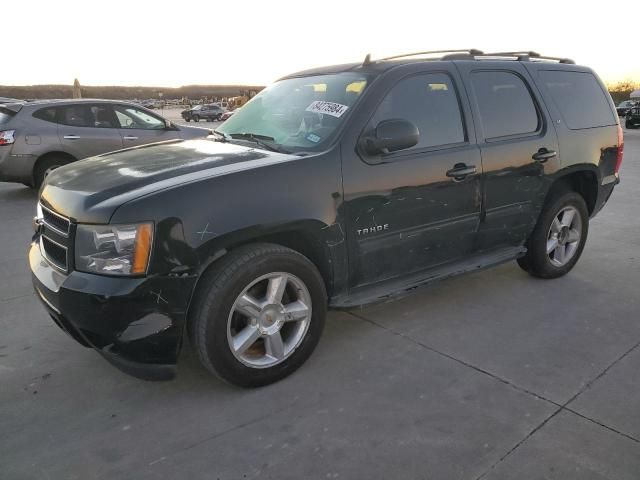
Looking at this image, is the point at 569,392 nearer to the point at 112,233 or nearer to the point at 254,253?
the point at 254,253

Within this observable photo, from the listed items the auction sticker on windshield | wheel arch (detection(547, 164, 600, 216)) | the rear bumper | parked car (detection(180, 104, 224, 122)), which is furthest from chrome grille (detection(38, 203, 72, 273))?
parked car (detection(180, 104, 224, 122))

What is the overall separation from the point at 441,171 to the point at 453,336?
114 centimetres

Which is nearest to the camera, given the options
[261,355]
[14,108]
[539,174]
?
[261,355]

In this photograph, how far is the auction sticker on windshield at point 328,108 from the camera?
3.31 meters

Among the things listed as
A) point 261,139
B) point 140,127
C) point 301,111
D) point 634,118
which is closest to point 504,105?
point 301,111

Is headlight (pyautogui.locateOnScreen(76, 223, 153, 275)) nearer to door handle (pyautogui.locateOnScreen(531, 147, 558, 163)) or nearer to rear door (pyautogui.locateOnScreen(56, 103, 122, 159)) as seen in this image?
door handle (pyautogui.locateOnScreen(531, 147, 558, 163))

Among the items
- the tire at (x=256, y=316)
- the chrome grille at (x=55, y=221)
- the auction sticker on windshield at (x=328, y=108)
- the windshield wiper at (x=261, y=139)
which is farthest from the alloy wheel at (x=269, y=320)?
the auction sticker on windshield at (x=328, y=108)

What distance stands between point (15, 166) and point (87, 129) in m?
1.28

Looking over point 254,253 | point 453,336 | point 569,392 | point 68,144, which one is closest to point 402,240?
point 453,336

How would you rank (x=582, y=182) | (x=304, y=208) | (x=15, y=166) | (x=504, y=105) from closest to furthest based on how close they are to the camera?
(x=304, y=208)
(x=504, y=105)
(x=582, y=182)
(x=15, y=166)

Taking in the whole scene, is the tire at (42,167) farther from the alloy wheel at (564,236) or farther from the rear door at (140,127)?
the alloy wheel at (564,236)

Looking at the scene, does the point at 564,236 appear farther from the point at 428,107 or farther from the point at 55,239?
the point at 55,239

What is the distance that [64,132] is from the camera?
872 cm

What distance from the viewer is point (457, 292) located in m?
4.44
